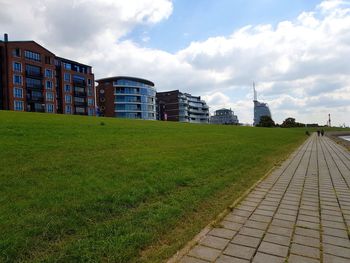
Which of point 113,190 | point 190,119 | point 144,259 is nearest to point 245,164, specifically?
point 113,190

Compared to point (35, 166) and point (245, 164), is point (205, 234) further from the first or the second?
point (245, 164)

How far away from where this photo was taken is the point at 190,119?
458 feet

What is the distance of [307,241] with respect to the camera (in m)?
4.00

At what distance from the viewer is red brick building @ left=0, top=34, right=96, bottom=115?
190 feet

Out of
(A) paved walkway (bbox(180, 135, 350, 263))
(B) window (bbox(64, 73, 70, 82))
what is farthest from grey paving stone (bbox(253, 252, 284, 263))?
(B) window (bbox(64, 73, 70, 82))

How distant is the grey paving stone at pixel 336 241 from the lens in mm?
3928

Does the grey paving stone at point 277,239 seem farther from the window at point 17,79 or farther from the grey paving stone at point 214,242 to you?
the window at point 17,79

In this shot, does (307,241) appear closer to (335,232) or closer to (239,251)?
(335,232)

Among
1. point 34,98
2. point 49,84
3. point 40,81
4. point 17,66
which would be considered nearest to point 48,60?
point 49,84

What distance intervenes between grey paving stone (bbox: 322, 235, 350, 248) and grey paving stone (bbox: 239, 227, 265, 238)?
885 millimetres

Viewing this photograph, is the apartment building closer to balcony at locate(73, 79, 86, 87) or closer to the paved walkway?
balcony at locate(73, 79, 86, 87)

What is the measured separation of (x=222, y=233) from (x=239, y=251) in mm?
590

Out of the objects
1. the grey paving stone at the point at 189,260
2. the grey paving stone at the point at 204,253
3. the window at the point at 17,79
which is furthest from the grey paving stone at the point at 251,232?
the window at the point at 17,79

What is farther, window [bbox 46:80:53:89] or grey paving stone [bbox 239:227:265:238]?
window [bbox 46:80:53:89]
